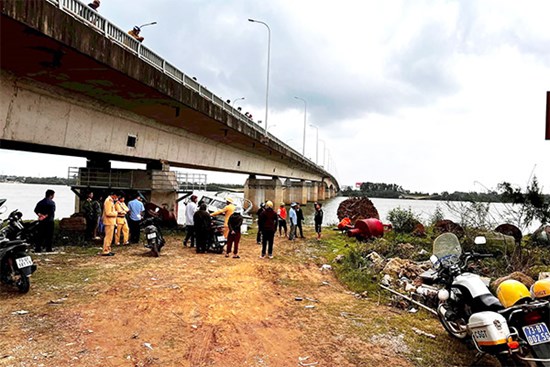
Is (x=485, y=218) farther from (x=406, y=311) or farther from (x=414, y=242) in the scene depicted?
(x=406, y=311)

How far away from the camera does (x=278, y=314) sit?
580 cm

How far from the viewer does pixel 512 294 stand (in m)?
3.95

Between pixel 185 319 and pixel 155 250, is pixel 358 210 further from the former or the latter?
pixel 185 319

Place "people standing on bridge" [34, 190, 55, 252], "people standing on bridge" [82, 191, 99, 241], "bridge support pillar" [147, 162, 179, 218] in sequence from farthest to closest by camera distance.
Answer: "bridge support pillar" [147, 162, 179, 218] → "people standing on bridge" [82, 191, 99, 241] → "people standing on bridge" [34, 190, 55, 252]

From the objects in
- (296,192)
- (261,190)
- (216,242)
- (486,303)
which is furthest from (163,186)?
(296,192)

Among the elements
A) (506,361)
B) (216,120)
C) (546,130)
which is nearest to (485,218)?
(546,130)

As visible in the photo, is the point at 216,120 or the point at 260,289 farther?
the point at 216,120

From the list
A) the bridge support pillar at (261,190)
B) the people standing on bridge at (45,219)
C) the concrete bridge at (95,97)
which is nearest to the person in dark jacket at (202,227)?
the people standing on bridge at (45,219)

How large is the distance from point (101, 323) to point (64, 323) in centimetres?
47

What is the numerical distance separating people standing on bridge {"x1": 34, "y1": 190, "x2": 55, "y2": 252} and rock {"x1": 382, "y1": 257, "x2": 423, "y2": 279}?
812 cm

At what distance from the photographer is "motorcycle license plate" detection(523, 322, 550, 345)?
353 centimetres

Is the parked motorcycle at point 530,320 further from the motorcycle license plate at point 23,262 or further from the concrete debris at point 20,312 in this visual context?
the motorcycle license plate at point 23,262

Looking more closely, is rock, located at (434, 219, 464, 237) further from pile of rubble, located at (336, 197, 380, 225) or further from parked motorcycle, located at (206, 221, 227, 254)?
parked motorcycle, located at (206, 221, 227, 254)

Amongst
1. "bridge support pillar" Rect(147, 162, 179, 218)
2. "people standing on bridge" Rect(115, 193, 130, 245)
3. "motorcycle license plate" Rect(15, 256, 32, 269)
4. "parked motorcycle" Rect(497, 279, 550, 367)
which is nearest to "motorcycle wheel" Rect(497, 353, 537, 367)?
"parked motorcycle" Rect(497, 279, 550, 367)
